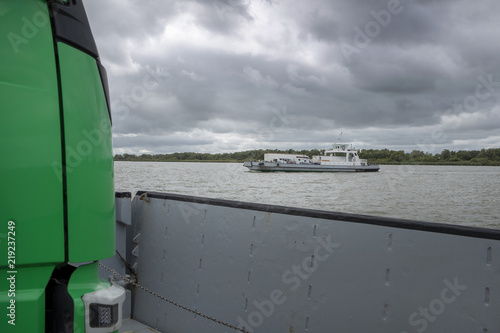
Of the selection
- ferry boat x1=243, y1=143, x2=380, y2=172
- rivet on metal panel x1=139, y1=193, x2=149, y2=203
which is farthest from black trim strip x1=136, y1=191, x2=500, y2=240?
ferry boat x1=243, y1=143, x2=380, y2=172

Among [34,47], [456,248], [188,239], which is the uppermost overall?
[34,47]

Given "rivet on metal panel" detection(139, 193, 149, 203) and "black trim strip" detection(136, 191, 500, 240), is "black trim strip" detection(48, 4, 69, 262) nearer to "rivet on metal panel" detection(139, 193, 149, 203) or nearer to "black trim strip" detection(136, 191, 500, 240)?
"black trim strip" detection(136, 191, 500, 240)

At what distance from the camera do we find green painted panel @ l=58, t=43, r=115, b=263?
142cm

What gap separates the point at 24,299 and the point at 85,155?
1.86 feet

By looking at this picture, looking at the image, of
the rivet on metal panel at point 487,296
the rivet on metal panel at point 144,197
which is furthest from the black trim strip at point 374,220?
the rivet on metal panel at point 144,197

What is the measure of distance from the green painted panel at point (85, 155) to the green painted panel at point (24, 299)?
5.2 inches

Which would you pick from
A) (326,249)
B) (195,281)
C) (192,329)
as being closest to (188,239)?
(195,281)

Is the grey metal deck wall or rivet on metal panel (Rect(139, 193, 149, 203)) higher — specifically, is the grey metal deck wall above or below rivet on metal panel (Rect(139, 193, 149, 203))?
below

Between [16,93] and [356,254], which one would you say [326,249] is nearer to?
[356,254]

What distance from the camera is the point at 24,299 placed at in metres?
1.37

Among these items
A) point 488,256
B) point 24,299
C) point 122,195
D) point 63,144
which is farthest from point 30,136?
point 122,195

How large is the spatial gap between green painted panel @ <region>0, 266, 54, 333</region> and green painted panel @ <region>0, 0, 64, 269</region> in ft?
0.18

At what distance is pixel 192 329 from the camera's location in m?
3.06

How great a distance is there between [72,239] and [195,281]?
5.93 ft
